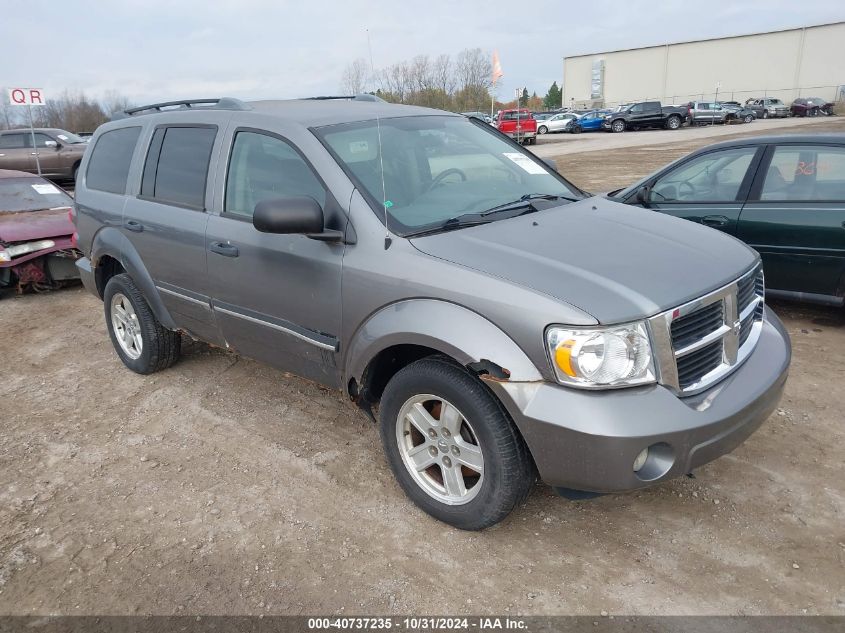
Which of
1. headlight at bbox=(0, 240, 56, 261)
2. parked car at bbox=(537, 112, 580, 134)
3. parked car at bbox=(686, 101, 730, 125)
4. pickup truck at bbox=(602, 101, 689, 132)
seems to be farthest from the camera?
parked car at bbox=(537, 112, 580, 134)

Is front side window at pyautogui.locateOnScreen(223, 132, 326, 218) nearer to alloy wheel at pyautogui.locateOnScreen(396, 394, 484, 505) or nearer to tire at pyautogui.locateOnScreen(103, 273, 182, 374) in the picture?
alloy wheel at pyautogui.locateOnScreen(396, 394, 484, 505)

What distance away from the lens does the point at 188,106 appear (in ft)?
14.8

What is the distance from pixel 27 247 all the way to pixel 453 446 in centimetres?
664

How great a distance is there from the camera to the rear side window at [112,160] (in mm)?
4613

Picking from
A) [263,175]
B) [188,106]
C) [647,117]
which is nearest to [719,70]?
[647,117]

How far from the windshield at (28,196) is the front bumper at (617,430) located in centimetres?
783

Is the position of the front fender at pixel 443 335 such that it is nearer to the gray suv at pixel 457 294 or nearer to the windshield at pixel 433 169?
the gray suv at pixel 457 294

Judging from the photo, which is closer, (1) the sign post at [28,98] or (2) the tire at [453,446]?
(2) the tire at [453,446]

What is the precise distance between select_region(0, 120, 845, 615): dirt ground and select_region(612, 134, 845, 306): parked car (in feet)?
3.01

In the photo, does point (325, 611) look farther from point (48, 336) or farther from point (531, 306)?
point (48, 336)

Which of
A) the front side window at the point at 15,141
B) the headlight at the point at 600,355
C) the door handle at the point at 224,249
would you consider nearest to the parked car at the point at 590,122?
the front side window at the point at 15,141

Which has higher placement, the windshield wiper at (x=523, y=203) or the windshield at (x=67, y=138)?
the windshield at (x=67, y=138)

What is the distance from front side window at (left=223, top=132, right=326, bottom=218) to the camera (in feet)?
11.0

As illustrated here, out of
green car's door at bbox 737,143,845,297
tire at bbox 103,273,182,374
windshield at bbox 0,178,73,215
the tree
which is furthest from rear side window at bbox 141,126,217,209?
the tree
